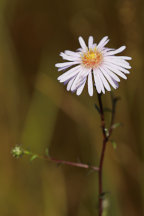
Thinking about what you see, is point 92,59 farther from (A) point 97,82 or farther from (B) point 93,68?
(A) point 97,82

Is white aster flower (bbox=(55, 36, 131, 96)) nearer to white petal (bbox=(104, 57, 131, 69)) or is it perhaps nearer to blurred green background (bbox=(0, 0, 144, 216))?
white petal (bbox=(104, 57, 131, 69))

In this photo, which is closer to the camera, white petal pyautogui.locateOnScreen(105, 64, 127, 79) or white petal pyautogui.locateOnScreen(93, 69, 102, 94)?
white petal pyautogui.locateOnScreen(93, 69, 102, 94)

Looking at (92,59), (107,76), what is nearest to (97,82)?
(107,76)

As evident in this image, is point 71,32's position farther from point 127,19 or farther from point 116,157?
point 116,157

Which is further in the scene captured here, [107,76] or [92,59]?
[92,59]

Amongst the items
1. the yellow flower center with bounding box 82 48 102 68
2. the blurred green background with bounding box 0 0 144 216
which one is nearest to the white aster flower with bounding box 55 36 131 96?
the yellow flower center with bounding box 82 48 102 68

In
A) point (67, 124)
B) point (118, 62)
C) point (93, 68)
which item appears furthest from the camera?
point (67, 124)

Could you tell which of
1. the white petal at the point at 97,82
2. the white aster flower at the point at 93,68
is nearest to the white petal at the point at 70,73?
the white aster flower at the point at 93,68
